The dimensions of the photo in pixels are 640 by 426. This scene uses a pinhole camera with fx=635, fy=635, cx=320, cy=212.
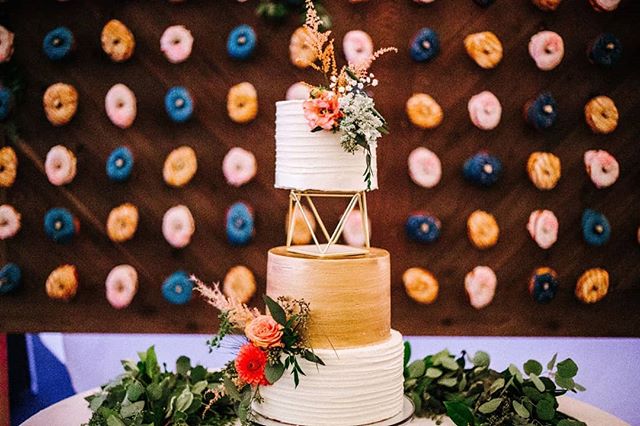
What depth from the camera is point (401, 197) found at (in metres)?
3.67

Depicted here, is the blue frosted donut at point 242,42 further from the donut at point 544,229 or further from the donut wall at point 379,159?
the donut at point 544,229

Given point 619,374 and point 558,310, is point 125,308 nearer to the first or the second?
point 558,310

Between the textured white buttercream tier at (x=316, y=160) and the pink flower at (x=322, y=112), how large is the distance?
0.05 meters

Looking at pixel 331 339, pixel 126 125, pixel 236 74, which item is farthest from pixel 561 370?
pixel 126 125

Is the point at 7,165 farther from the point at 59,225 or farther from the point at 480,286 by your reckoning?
the point at 480,286

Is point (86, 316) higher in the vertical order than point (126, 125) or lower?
lower

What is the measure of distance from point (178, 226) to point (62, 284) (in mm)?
755

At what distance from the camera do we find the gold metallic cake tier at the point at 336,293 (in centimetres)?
235

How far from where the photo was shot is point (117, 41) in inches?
142

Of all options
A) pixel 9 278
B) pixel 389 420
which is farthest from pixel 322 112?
pixel 9 278

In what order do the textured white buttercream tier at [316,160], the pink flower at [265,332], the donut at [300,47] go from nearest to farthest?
the pink flower at [265,332] → the textured white buttercream tier at [316,160] → the donut at [300,47]

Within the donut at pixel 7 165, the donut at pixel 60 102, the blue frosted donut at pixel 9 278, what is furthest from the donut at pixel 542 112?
the blue frosted donut at pixel 9 278

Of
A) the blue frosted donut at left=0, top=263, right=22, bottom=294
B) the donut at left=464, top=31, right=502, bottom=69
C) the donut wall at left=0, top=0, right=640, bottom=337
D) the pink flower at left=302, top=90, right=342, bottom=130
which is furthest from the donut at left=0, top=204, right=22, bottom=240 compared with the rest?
the donut at left=464, top=31, right=502, bottom=69

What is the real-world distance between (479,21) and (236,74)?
1.43 metres
